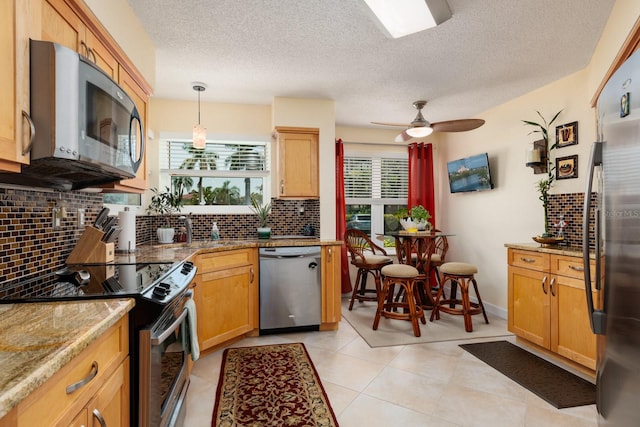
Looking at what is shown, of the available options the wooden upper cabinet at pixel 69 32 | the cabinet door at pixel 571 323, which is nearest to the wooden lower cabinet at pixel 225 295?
the wooden upper cabinet at pixel 69 32

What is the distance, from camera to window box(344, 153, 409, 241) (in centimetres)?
505

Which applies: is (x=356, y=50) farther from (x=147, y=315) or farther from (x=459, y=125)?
(x=147, y=315)

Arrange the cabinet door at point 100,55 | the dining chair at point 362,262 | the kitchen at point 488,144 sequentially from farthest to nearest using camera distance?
the dining chair at point 362,262 < the kitchen at point 488,144 < the cabinet door at point 100,55

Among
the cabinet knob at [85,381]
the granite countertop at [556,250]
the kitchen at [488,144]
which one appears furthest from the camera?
the kitchen at [488,144]

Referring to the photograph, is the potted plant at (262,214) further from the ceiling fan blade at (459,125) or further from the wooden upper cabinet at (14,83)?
the wooden upper cabinet at (14,83)

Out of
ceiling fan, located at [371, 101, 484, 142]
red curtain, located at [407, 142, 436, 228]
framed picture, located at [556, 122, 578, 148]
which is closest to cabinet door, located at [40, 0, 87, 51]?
ceiling fan, located at [371, 101, 484, 142]

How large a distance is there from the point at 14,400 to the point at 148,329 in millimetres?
707

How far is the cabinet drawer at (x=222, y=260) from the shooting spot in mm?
2781

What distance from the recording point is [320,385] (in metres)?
2.38

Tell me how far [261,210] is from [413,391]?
7.76 ft

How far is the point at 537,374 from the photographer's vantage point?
253 centimetres

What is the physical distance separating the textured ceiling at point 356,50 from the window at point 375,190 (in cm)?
134

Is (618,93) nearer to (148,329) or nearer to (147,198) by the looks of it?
(148,329)

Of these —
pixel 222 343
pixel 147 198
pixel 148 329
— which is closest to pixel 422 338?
pixel 222 343
